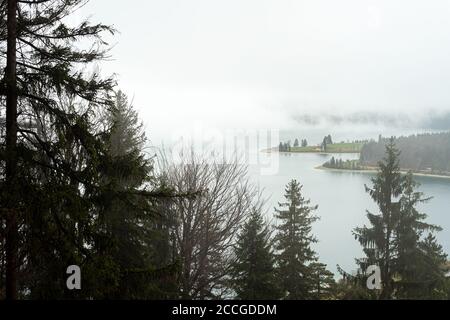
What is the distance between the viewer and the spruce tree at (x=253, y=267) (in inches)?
415

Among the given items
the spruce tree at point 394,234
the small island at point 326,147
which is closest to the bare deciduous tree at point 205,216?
the spruce tree at point 394,234

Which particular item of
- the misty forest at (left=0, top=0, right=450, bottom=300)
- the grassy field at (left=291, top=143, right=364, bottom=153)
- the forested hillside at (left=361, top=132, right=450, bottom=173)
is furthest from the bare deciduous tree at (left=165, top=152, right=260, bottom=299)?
the grassy field at (left=291, top=143, right=364, bottom=153)

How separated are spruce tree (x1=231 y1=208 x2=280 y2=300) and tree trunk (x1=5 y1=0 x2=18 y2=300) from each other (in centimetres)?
714

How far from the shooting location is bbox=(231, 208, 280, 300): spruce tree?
10547 millimetres

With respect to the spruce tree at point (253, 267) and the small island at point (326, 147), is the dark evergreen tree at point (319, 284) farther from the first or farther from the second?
the small island at point (326, 147)

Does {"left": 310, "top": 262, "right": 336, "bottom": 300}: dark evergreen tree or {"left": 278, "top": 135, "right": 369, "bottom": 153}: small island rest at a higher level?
{"left": 278, "top": 135, "right": 369, "bottom": 153}: small island

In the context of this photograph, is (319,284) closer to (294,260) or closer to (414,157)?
(294,260)

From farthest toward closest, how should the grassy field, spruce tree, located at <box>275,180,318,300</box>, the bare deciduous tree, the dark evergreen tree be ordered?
the grassy field, the dark evergreen tree, spruce tree, located at <box>275,180,318,300</box>, the bare deciduous tree

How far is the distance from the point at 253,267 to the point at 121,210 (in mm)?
4793

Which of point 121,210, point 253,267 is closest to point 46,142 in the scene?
point 121,210

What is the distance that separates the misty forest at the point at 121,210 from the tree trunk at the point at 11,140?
1cm

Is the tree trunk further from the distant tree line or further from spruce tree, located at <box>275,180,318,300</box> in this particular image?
the distant tree line

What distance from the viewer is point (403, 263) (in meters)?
13.7

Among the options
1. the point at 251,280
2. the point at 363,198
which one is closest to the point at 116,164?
the point at 251,280
